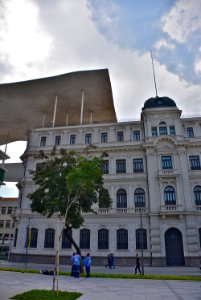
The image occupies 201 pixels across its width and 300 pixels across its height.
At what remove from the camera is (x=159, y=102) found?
3388cm

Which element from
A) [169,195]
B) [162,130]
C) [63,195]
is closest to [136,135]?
[162,130]

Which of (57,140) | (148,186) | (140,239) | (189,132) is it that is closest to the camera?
(140,239)

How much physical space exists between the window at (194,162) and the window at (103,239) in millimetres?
13390

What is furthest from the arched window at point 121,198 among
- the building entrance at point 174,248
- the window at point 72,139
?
the window at point 72,139

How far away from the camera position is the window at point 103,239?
2773cm

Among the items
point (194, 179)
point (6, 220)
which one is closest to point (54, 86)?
point (194, 179)

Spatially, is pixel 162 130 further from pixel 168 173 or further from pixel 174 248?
pixel 174 248

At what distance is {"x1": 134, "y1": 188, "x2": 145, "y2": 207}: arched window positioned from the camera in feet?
94.3

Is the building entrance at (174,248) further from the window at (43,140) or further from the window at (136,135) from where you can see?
the window at (43,140)

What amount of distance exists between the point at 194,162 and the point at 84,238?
16.6 m

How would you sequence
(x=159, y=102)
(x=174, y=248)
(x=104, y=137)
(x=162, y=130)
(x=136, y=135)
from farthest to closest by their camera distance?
1. (x=159, y=102)
2. (x=104, y=137)
3. (x=136, y=135)
4. (x=162, y=130)
5. (x=174, y=248)

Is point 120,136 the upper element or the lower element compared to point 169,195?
upper

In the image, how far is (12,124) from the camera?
42938mm

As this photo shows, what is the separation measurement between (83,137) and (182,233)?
17823mm
